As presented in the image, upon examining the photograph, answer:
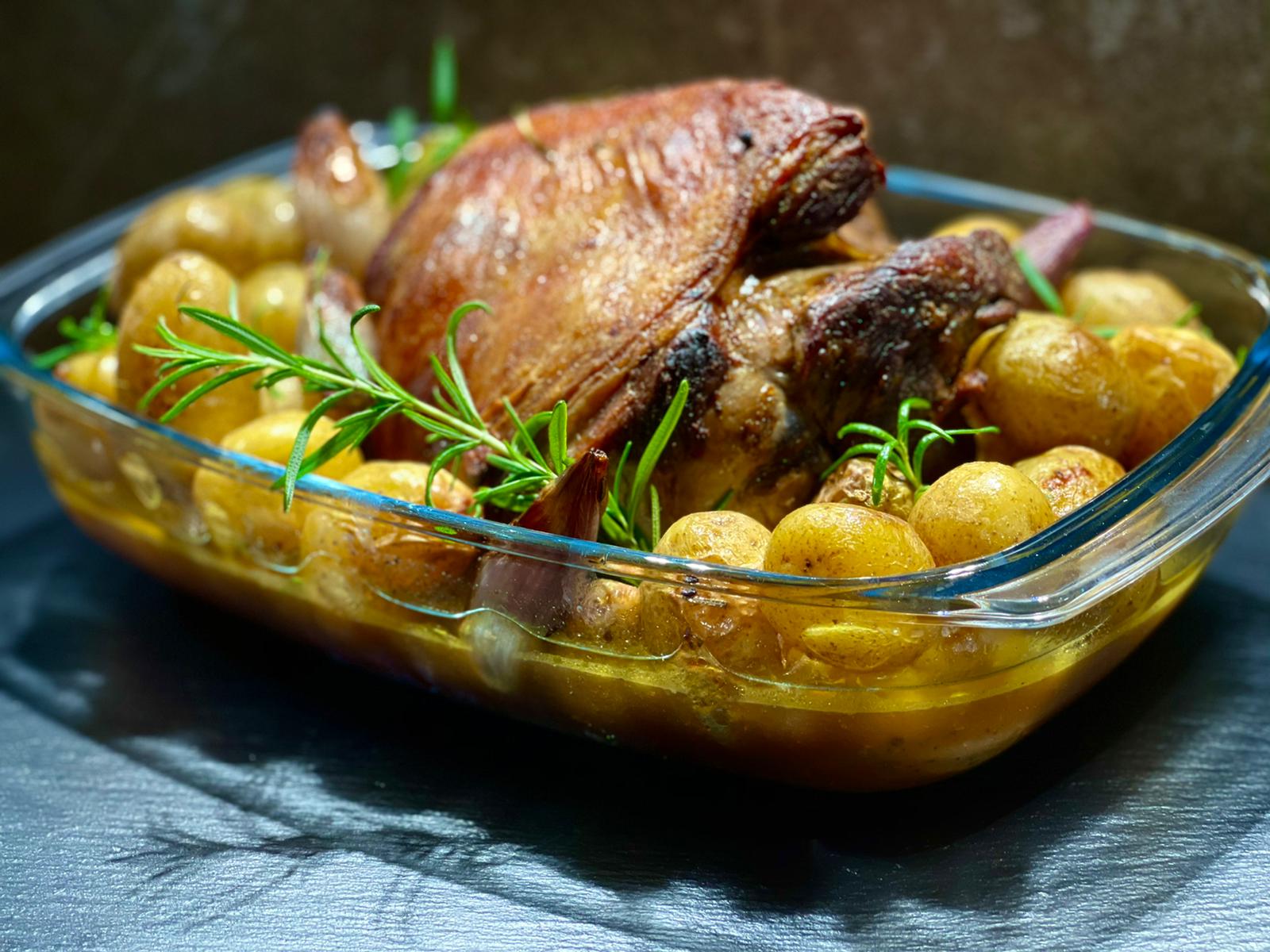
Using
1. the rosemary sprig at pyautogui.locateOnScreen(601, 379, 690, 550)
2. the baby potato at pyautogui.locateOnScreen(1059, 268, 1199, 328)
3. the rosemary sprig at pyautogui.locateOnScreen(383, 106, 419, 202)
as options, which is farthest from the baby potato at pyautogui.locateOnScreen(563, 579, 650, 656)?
the rosemary sprig at pyautogui.locateOnScreen(383, 106, 419, 202)

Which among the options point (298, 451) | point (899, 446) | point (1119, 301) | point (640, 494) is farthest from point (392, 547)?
point (1119, 301)

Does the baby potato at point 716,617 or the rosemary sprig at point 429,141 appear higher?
the rosemary sprig at point 429,141

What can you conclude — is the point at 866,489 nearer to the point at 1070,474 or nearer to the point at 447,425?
the point at 1070,474

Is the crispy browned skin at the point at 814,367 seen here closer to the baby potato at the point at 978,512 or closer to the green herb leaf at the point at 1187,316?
the baby potato at the point at 978,512

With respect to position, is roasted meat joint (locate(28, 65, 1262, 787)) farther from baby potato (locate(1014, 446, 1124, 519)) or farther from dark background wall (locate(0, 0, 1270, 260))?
dark background wall (locate(0, 0, 1270, 260))

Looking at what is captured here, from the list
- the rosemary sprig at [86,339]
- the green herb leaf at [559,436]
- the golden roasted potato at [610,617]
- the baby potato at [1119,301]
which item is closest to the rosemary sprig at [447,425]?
the green herb leaf at [559,436]

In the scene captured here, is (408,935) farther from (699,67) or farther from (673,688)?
(699,67)
